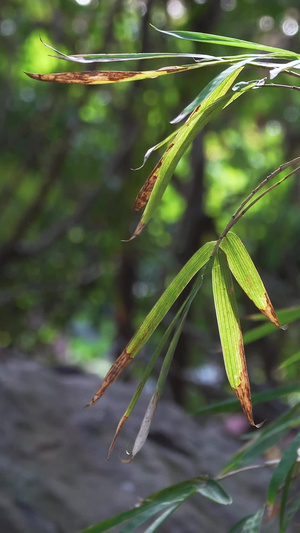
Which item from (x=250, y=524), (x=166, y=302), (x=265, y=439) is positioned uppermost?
(x=166, y=302)

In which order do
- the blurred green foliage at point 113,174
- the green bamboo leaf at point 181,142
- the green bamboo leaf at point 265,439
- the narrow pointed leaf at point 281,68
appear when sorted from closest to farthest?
the narrow pointed leaf at point 281,68 → the green bamboo leaf at point 181,142 → the green bamboo leaf at point 265,439 → the blurred green foliage at point 113,174

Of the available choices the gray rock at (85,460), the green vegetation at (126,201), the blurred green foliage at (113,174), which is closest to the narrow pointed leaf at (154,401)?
the gray rock at (85,460)

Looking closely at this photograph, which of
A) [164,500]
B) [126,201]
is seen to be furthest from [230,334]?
[126,201]

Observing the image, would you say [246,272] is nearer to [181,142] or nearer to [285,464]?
[181,142]

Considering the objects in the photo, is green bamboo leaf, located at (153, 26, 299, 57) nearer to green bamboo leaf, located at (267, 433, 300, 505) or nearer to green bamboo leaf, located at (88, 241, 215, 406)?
green bamboo leaf, located at (88, 241, 215, 406)

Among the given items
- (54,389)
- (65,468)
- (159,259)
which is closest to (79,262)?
(159,259)

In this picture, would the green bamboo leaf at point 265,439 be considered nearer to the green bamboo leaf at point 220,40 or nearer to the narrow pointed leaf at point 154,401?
the narrow pointed leaf at point 154,401

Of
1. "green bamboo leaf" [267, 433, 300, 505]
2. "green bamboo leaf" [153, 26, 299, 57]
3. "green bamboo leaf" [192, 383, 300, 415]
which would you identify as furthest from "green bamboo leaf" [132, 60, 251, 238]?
"green bamboo leaf" [192, 383, 300, 415]

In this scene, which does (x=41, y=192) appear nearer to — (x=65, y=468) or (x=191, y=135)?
(x=65, y=468)
